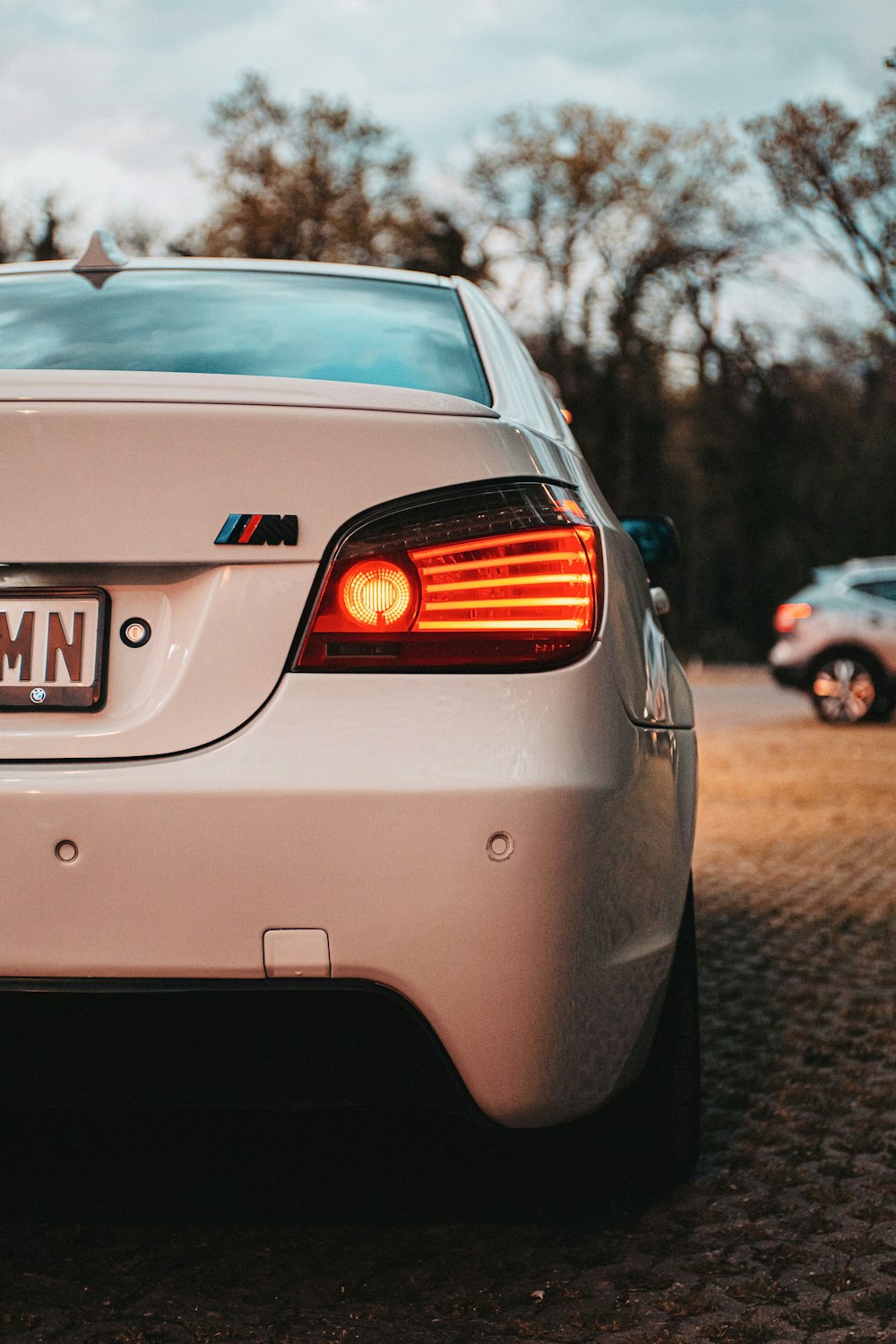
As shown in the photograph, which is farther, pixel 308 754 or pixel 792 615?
pixel 792 615

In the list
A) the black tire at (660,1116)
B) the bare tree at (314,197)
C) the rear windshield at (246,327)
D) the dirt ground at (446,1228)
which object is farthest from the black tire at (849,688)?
the bare tree at (314,197)

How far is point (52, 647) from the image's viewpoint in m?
2.04

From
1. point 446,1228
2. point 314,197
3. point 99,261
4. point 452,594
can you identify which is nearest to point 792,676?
point 99,261

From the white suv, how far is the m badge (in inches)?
552

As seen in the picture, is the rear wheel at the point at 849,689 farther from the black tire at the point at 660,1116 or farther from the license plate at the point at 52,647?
the license plate at the point at 52,647

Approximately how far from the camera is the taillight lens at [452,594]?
2.02 m

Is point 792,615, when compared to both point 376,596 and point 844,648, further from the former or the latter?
point 376,596

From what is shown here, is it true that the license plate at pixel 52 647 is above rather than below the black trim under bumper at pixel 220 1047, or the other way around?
above

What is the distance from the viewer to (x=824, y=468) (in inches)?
1710

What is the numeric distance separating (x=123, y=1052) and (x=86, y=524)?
71 cm

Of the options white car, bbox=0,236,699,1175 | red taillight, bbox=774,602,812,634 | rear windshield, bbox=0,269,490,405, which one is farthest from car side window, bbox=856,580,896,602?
white car, bbox=0,236,699,1175

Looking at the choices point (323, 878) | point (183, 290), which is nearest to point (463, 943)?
point (323, 878)

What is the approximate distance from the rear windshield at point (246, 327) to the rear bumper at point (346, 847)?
67cm

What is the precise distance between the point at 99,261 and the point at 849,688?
13.2m
